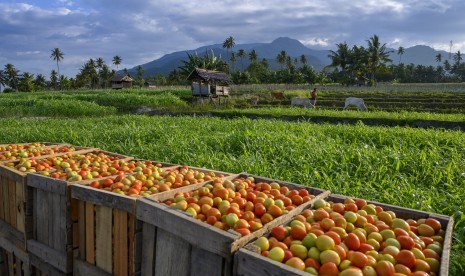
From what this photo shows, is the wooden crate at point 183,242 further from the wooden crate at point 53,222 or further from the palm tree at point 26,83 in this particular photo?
the palm tree at point 26,83

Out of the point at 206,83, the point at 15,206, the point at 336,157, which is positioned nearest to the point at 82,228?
the point at 15,206

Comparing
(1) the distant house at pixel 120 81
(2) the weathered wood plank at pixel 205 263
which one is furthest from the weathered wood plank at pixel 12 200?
(1) the distant house at pixel 120 81

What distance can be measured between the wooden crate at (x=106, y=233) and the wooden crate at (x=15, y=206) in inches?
30.5

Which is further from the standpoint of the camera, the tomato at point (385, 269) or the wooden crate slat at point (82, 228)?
the wooden crate slat at point (82, 228)

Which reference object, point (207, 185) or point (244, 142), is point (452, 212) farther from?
point (244, 142)

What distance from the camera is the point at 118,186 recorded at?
328 cm

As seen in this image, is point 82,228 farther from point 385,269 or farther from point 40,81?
point 40,81

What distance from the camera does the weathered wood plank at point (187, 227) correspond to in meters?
1.98

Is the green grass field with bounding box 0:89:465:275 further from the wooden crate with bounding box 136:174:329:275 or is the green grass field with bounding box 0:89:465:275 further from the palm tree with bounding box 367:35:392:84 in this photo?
the palm tree with bounding box 367:35:392:84

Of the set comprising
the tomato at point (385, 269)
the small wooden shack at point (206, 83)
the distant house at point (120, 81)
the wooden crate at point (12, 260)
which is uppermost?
the distant house at point (120, 81)

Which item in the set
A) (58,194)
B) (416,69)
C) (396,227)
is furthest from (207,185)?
(416,69)

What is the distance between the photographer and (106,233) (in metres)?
2.89

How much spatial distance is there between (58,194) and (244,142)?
4.36 metres

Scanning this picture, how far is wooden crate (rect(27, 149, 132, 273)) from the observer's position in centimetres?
317
